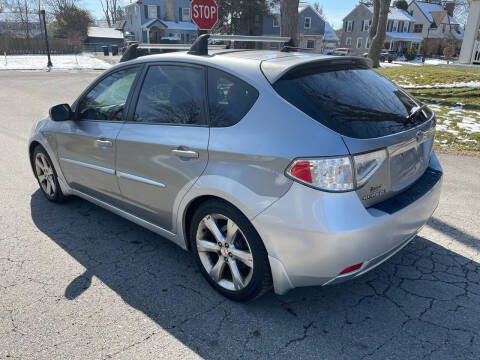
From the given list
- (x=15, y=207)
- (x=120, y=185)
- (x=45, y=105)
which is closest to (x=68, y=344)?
(x=120, y=185)

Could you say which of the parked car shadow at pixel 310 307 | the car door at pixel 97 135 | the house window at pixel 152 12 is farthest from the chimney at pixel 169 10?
the parked car shadow at pixel 310 307

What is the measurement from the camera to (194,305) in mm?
2848

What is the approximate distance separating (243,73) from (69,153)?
230 cm

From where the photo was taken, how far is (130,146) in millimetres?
3279

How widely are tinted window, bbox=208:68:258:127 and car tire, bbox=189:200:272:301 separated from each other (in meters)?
0.58

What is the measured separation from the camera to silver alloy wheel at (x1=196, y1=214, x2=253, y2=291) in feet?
8.81

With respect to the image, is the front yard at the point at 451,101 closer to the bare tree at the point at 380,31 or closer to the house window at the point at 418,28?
the bare tree at the point at 380,31

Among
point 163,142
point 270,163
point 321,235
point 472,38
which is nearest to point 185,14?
point 472,38

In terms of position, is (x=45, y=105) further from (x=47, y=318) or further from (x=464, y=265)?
(x=464, y=265)

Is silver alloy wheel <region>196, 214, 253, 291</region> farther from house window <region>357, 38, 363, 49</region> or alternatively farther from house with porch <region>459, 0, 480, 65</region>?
house window <region>357, 38, 363, 49</region>

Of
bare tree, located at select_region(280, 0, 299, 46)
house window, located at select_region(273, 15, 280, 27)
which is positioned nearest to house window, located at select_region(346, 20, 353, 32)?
house window, located at select_region(273, 15, 280, 27)

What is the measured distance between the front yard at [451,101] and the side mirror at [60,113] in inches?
237

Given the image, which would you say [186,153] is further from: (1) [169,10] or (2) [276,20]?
(1) [169,10]

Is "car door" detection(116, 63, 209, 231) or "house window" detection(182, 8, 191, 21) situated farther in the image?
"house window" detection(182, 8, 191, 21)
